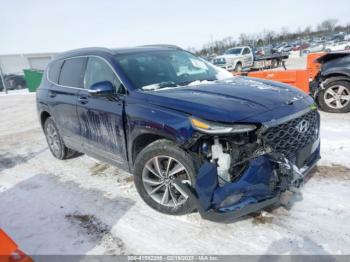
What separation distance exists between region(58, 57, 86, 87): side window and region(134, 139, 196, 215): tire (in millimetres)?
1756

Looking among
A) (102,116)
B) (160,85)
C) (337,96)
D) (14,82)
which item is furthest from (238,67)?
(14,82)

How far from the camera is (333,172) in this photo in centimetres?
375

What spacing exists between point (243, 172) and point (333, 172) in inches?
75.1

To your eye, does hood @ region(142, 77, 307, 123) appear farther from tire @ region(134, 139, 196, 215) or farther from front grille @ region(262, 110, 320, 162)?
tire @ region(134, 139, 196, 215)

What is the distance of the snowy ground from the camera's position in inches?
102

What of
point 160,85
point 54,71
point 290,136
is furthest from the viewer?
point 54,71

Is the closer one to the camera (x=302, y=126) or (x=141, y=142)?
(x=302, y=126)

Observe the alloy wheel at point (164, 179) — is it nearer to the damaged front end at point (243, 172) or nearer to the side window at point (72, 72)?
the damaged front end at point (243, 172)

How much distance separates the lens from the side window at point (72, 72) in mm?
4125

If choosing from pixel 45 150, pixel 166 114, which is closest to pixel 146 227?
pixel 166 114

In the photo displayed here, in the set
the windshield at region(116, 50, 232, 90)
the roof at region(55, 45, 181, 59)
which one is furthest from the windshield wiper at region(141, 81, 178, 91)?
the roof at region(55, 45, 181, 59)

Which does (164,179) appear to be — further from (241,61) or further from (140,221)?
(241,61)

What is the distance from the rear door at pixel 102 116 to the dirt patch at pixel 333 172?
2552mm

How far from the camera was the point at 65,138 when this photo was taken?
4738mm
